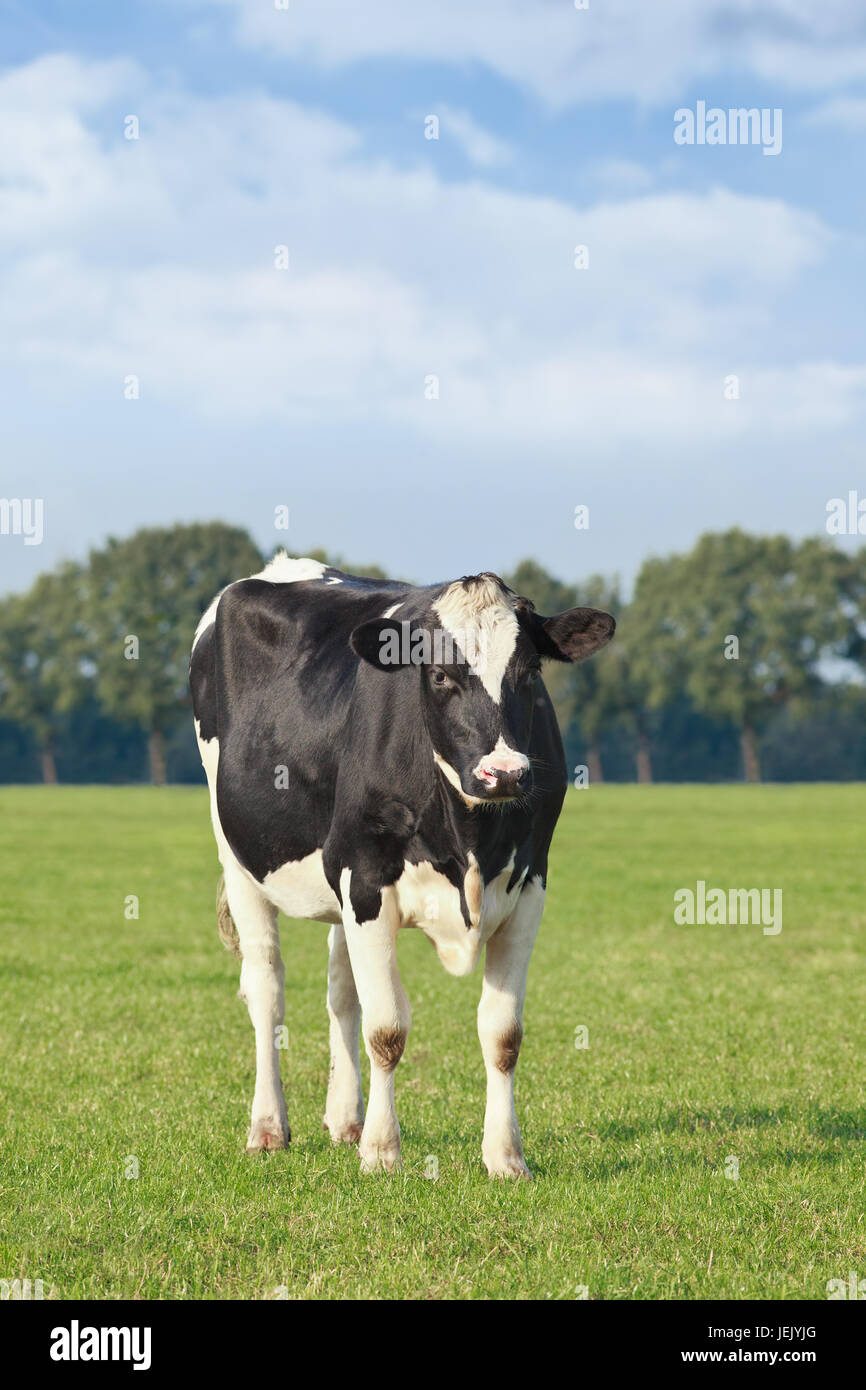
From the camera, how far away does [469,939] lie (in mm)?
7230

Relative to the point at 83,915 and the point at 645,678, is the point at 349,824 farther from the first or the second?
the point at 645,678

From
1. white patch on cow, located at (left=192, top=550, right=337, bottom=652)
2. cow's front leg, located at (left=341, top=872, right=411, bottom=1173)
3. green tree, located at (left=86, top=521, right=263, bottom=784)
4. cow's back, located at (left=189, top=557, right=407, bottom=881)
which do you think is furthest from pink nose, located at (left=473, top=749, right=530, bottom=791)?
green tree, located at (left=86, top=521, right=263, bottom=784)

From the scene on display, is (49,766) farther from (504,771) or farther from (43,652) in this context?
(504,771)

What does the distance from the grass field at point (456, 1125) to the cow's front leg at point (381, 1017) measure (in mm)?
182

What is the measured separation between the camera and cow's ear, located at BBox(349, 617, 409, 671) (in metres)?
7.35

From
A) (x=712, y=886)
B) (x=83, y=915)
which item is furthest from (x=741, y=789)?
(x=83, y=915)

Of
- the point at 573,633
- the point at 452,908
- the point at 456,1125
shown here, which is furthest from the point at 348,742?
the point at 456,1125

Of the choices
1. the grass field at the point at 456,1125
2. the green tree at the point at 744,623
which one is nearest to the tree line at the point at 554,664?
the green tree at the point at 744,623

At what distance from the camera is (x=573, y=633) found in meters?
7.50

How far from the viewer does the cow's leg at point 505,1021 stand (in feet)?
24.5

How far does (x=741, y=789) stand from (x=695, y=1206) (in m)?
70.1

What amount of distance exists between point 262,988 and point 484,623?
314cm

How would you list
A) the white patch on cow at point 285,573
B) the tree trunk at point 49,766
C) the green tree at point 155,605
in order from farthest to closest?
1. the tree trunk at point 49,766
2. the green tree at point 155,605
3. the white patch on cow at point 285,573

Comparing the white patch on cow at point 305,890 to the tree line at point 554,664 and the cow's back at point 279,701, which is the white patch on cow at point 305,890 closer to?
the cow's back at point 279,701
